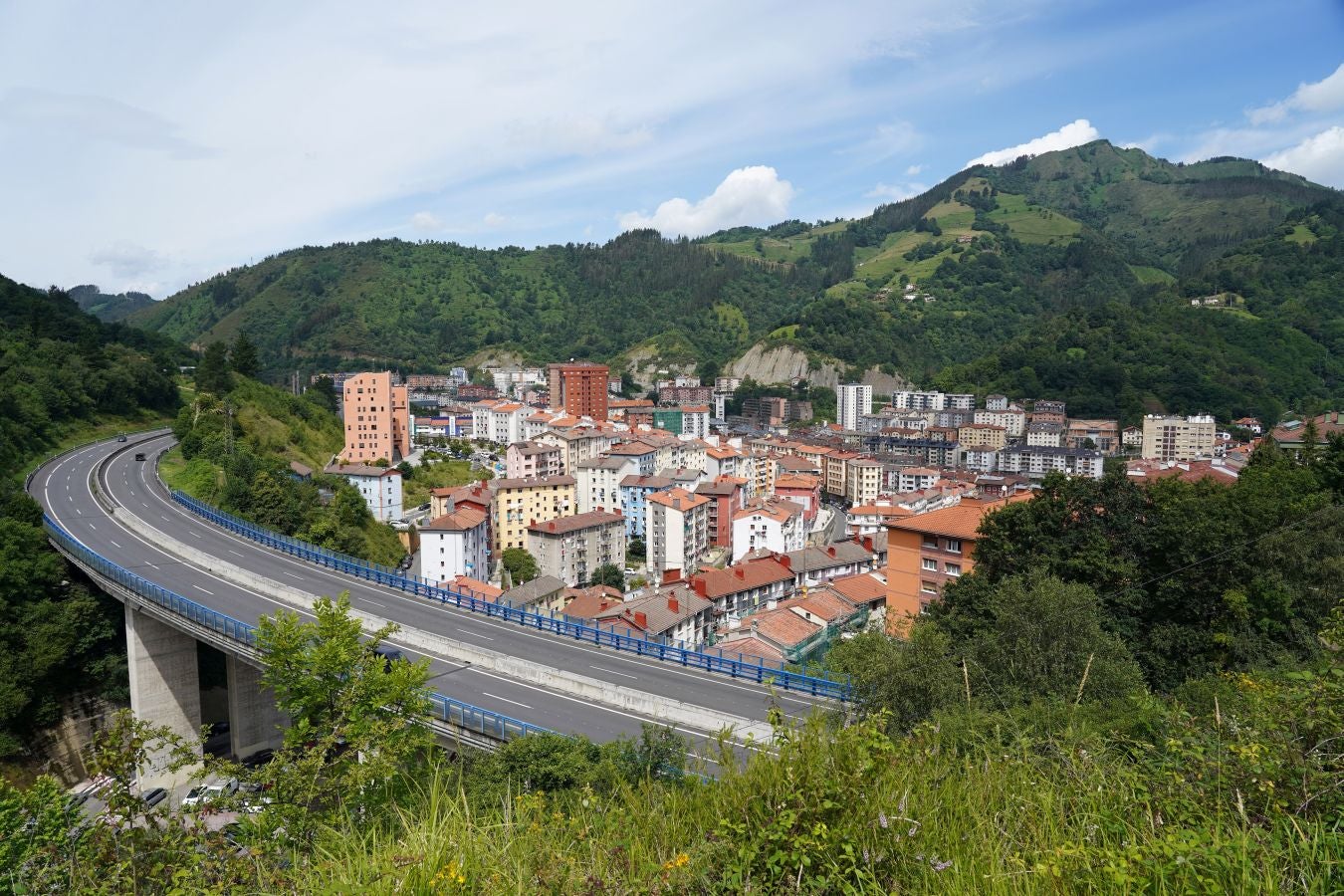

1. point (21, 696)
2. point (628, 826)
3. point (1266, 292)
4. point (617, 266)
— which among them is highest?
point (617, 266)

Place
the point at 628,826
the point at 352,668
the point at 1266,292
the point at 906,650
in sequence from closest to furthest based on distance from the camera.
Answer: the point at 628,826
the point at 352,668
the point at 906,650
the point at 1266,292

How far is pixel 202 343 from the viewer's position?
423ft

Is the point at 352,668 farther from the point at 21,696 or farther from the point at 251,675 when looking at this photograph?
the point at 21,696

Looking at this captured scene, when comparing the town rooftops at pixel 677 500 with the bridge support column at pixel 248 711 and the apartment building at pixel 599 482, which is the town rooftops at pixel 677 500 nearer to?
the apartment building at pixel 599 482

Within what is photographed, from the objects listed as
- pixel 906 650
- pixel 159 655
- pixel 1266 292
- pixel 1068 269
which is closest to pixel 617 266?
pixel 1068 269

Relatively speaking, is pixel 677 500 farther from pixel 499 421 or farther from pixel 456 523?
pixel 499 421

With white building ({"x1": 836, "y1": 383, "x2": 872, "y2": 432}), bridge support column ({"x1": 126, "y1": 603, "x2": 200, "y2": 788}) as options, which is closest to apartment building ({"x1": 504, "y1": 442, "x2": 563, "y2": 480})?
bridge support column ({"x1": 126, "y1": 603, "x2": 200, "y2": 788})

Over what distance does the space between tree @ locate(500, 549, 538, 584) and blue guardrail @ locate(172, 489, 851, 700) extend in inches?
527

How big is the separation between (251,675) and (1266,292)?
12693 centimetres

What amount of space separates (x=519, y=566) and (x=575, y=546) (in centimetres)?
319

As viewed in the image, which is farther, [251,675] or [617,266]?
[617,266]

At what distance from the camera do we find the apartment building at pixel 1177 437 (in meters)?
71.0

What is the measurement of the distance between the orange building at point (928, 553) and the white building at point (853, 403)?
239 ft

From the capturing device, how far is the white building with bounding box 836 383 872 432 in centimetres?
9850
